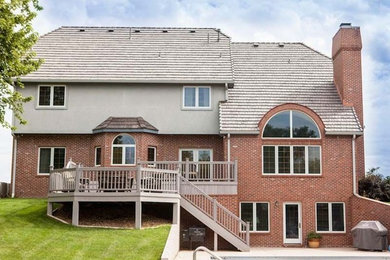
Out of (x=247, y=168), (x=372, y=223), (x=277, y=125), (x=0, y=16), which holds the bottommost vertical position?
(x=372, y=223)

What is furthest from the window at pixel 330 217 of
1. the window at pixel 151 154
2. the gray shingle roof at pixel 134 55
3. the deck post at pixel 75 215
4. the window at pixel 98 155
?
the deck post at pixel 75 215

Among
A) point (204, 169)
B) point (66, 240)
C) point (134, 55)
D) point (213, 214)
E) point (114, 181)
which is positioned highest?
point (134, 55)

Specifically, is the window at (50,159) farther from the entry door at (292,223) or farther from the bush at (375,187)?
the bush at (375,187)

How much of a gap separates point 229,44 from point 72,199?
1353 cm

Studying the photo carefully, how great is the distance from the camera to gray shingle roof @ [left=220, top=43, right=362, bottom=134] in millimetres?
26078

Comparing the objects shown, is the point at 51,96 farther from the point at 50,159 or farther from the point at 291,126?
the point at 291,126

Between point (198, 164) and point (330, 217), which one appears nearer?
point (198, 164)

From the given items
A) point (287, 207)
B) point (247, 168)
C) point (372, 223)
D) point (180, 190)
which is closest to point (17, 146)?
point (180, 190)

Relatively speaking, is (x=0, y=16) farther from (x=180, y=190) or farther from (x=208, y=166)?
(x=208, y=166)

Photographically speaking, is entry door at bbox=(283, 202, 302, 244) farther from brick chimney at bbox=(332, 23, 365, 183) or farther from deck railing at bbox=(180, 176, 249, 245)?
brick chimney at bbox=(332, 23, 365, 183)

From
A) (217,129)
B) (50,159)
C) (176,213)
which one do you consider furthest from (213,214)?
(50,159)

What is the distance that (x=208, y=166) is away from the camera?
2542cm

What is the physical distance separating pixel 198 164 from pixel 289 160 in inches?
168

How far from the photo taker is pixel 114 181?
69.6 feet
